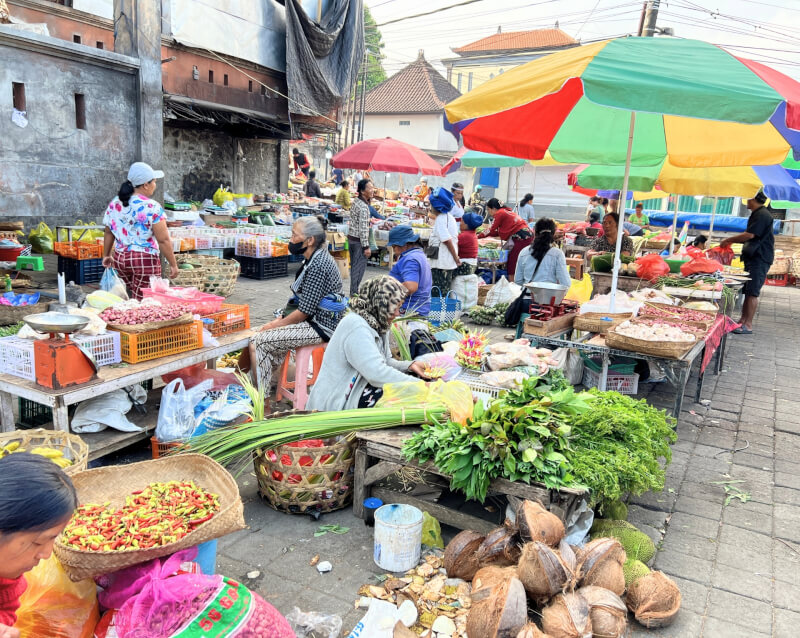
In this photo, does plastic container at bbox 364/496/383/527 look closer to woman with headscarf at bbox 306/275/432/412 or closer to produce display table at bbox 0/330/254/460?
woman with headscarf at bbox 306/275/432/412

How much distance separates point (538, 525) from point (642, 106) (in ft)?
8.89

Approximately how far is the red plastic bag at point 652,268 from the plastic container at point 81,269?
7.79m

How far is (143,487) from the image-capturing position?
Answer: 2.88 metres

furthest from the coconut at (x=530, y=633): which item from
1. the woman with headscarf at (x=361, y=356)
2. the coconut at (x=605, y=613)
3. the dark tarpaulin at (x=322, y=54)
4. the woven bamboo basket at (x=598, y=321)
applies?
the dark tarpaulin at (x=322, y=54)

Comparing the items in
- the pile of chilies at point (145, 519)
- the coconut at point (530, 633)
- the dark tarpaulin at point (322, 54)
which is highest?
the dark tarpaulin at point (322, 54)

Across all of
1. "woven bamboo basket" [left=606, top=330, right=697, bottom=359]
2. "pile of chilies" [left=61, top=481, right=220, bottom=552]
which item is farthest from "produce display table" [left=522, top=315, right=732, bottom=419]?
"pile of chilies" [left=61, top=481, right=220, bottom=552]

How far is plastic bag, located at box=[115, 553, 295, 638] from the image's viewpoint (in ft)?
6.48

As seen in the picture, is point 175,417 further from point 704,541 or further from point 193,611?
point 704,541

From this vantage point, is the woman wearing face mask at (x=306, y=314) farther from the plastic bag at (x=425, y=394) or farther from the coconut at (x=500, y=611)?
the coconut at (x=500, y=611)

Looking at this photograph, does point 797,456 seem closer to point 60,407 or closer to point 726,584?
point 726,584

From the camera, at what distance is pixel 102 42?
11.5m

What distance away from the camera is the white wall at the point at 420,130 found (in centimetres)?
3816

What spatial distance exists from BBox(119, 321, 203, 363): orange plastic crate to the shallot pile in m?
0.09

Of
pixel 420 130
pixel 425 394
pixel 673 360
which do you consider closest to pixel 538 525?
pixel 425 394
